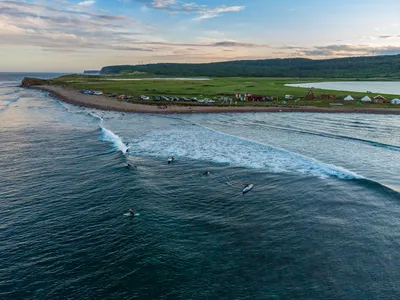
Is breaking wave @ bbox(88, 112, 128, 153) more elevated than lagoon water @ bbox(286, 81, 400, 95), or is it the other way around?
lagoon water @ bbox(286, 81, 400, 95)

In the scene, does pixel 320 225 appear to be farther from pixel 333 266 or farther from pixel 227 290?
pixel 227 290

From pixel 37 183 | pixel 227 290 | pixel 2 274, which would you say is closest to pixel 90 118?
pixel 37 183

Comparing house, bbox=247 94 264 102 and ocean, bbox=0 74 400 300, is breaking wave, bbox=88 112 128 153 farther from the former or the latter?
house, bbox=247 94 264 102

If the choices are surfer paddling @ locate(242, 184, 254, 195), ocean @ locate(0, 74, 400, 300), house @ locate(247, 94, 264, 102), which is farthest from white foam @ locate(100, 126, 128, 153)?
house @ locate(247, 94, 264, 102)

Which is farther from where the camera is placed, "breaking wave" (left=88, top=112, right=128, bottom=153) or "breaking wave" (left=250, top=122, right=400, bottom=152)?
"breaking wave" (left=250, top=122, right=400, bottom=152)

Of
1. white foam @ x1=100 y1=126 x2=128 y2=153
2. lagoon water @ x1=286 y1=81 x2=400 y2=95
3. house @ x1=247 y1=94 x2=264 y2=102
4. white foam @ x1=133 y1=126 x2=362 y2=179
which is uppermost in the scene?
lagoon water @ x1=286 y1=81 x2=400 y2=95

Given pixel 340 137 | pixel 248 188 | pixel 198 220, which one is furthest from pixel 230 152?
pixel 340 137

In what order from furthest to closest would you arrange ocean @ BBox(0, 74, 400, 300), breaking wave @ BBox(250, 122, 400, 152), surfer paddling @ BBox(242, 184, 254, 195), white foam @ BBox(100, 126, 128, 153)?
breaking wave @ BBox(250, 122, 400, 152) < white foam @ BBox(100, 126, 128, 153) < surfer paddling @ BBox(242, 184, 254, 195) < ocean @ BBox(0, 74, 400, 300)

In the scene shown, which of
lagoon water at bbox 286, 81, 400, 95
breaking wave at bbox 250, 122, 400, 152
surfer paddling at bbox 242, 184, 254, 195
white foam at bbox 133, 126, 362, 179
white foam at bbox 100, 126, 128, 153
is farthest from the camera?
lagoon water at bbox 286, 81, 400, 95

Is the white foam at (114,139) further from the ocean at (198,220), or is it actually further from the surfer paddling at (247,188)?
the surfer paddling at (247,188)
